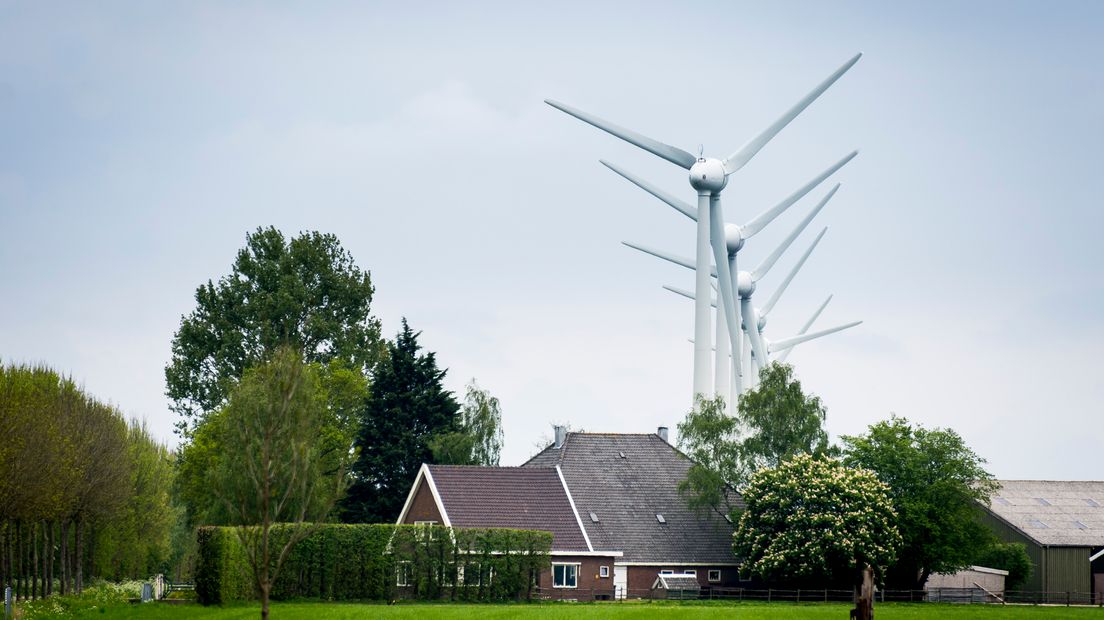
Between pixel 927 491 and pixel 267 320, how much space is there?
40.4 m

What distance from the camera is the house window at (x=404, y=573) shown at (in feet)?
195

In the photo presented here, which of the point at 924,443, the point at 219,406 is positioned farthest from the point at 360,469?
the point at 924,443

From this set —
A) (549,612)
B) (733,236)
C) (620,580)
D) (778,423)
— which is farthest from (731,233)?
(549,612)

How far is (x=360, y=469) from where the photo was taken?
76.1 meters

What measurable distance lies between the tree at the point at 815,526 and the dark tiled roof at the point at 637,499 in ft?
9.09

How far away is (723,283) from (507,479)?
16648mm

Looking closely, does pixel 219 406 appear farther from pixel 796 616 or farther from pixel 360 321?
pixel 796 616

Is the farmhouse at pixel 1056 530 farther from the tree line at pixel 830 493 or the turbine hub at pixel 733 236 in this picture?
the turbine hub at pixel 733 236

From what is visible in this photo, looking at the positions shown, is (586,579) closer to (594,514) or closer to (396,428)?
(594,514)

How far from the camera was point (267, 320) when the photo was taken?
89.6 metres

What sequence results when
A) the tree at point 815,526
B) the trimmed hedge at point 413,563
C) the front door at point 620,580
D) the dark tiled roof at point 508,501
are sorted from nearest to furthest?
1. the trimmed hedge at point 413,563
2. the tree at point 815,526
3. the dark tiled roof at point 508,501
4. the front door at point 620,580

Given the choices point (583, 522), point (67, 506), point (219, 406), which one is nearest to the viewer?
point (67, 506)

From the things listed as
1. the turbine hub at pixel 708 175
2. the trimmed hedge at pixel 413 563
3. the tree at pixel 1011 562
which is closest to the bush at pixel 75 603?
the trimmed hedge at pixel 413 563

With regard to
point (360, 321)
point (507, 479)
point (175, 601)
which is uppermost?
point (360, 321)
